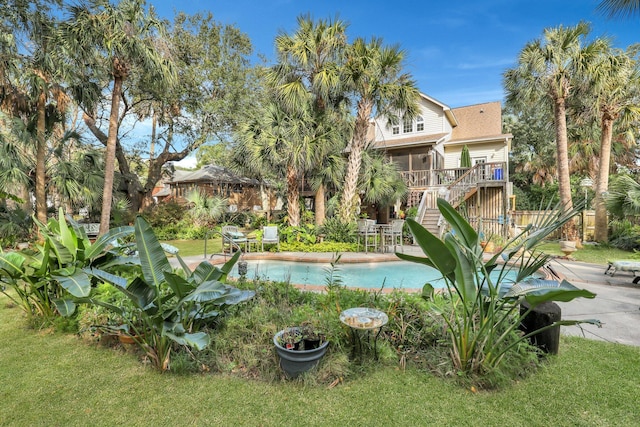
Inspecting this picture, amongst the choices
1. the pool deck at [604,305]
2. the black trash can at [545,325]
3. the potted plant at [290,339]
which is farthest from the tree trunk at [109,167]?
the black trash can at [545,325]

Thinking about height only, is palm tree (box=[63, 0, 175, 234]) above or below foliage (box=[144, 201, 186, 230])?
above

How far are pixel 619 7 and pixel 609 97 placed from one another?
26.5 feet

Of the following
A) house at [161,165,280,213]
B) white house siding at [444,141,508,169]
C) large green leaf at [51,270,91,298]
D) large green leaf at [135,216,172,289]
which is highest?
white house siding at [444,141,508,169]

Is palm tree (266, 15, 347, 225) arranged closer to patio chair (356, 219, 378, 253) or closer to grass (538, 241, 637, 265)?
patio chair (356, 219, 378, 253)

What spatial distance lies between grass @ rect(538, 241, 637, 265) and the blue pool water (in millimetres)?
3702

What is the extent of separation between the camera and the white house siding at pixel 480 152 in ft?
61.9

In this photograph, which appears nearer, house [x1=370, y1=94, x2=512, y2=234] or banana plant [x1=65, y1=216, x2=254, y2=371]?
banana plant [x1=65, y1=216, x2=254, y2=371]

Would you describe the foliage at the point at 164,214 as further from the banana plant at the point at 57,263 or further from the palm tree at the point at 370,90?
the banana plant at the point at 57,263

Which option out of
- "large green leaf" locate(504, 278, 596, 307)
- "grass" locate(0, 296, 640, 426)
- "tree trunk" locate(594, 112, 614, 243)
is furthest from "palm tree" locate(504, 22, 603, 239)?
"large green leaf" locate(504, 278, 596, 307)

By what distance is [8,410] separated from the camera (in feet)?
8.72

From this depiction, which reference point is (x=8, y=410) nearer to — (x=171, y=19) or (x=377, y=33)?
(x=377, y=33)

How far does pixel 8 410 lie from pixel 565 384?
5261 mm

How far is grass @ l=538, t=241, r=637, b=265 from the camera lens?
10.1 meters

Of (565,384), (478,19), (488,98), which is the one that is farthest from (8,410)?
(488,98)
